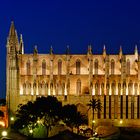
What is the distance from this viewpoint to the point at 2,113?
314 feet

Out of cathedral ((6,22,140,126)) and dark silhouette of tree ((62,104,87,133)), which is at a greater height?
cathedral ((6,22,140,126))

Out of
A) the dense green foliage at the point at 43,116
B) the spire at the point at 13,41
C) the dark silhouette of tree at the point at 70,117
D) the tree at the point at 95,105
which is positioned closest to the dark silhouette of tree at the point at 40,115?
the dense green foliage at the point at 43,116

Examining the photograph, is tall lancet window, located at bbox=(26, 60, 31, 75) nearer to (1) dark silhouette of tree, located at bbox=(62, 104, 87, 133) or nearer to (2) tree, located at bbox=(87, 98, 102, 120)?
(2) tree, located at bbox=(87, 98, 102, 120)

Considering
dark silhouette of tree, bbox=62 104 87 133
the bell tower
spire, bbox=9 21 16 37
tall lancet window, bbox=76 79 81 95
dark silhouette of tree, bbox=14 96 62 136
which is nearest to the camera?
dark silhouette of tree, bbox=14 96 62 136

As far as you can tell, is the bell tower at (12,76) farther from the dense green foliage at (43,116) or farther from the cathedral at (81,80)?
the dense green foliage at (43,116)

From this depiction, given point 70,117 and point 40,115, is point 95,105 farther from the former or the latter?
point 40,115

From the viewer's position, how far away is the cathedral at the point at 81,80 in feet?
313

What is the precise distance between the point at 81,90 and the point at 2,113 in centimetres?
1465

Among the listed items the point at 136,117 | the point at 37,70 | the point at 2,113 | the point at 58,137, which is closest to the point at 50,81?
the point at 37,70

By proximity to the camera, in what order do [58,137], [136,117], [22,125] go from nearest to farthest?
[58,137] < [22,125] < [136,117]

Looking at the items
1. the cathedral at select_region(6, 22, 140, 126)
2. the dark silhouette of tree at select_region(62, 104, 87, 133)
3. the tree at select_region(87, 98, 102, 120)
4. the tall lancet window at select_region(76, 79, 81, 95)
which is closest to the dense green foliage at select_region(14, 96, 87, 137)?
the dark silhouette of tree at select_region(62, 104, 87, 133)

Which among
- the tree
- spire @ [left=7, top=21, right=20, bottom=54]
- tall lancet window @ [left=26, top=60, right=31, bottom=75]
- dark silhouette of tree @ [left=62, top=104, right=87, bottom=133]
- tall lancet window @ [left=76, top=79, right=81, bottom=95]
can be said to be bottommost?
dark silhouette of tree @ [left=62, top=104, right=87, bottom=133]

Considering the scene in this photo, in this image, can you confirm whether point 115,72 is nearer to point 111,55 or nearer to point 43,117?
point 111,55

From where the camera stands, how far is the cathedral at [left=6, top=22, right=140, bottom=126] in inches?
3752
